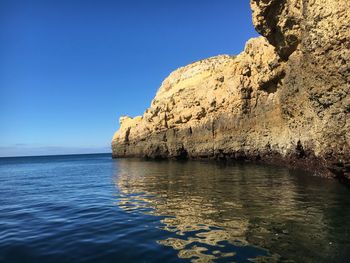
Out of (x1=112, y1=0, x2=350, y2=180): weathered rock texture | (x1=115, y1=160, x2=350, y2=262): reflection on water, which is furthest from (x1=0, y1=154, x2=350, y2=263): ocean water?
(x1=112, y1=0, x2=350, y2=180): weathered rock texture

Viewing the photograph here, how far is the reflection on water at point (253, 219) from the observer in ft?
29.0

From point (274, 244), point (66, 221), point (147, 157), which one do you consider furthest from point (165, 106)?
point (274, 244)

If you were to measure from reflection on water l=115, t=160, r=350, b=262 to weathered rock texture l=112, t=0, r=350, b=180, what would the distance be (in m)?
3.44

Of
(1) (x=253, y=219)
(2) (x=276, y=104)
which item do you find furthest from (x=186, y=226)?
(2) (x=276, y=104)

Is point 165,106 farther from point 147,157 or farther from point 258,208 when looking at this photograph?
point 258,208

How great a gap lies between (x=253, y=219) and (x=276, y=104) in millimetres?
24842

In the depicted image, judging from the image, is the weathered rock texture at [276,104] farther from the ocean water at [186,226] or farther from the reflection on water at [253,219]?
the ocean water at [186,226]

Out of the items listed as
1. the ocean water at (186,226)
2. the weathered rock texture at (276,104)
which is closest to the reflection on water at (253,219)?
the ocean water at (186,226)

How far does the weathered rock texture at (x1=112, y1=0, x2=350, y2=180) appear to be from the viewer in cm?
1738

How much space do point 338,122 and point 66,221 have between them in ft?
45.3

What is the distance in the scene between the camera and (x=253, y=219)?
488 inches

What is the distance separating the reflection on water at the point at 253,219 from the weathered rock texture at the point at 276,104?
344 centimetres

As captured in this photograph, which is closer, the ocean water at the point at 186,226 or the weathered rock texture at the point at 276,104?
the ocean water at the point at 186,226

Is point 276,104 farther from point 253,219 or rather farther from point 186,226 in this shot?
point 186,226
